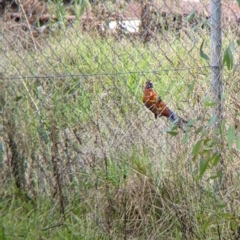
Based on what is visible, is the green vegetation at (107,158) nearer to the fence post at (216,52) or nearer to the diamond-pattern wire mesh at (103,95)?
the diamond-pattern wire mesh at (103,95)

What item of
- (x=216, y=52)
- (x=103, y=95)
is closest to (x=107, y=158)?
(x=103, y=95)

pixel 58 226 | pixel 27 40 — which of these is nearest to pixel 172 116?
pixel 58 226

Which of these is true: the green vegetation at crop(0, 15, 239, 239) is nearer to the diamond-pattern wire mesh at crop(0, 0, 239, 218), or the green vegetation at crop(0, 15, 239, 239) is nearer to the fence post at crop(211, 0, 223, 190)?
Result: the diamond-pattern wire mesh at crop(0, 0, 239, 218)

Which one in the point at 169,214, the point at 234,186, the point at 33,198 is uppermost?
the point at 234,186

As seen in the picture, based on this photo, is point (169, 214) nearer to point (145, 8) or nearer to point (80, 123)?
point (80, 123)

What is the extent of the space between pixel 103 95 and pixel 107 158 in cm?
54

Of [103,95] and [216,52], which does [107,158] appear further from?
Answer: [216,52]

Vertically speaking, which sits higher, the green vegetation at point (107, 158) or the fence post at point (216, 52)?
the fence post at point (216, 52)

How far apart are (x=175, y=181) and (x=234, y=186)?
0.40m

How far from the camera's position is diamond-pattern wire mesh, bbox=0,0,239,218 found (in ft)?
13.5

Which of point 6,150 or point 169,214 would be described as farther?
point 6,150

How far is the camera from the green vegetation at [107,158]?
12.3ft

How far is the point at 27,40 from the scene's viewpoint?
567 centimetres

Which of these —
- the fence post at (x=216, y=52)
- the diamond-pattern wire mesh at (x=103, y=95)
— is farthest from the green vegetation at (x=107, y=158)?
the fence post at (x=216, y=52)
